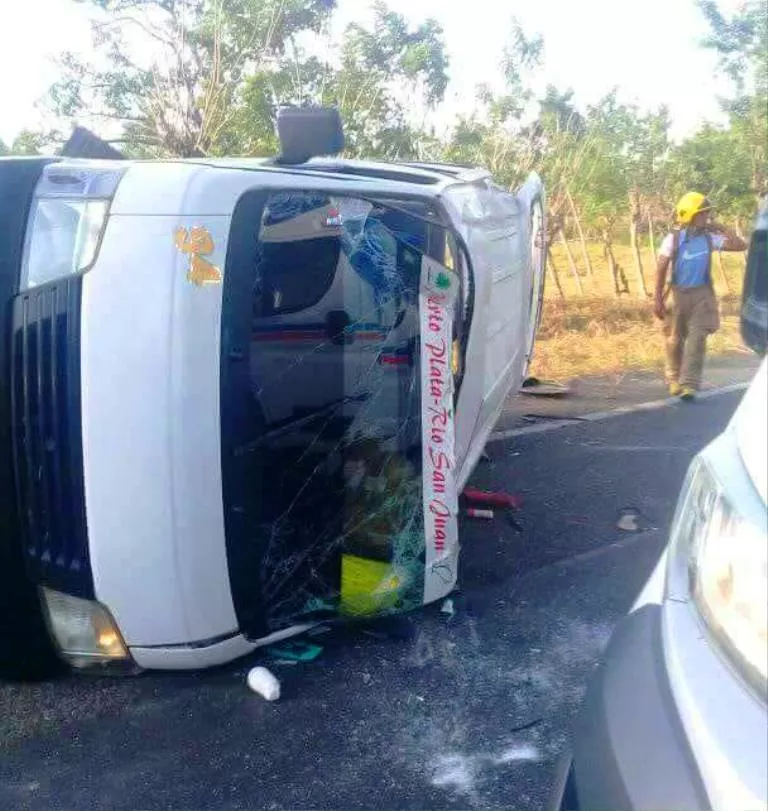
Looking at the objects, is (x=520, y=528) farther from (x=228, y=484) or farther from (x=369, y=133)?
(x=369, y=133)

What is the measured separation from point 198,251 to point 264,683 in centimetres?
142

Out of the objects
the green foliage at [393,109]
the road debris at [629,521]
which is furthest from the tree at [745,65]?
the road debris at [629,521]

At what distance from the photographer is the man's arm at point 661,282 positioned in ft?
25.6

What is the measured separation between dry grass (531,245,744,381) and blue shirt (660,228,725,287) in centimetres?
144

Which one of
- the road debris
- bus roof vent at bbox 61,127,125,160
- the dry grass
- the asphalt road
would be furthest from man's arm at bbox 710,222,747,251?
bus roof vent at bbox 61,127,125,160

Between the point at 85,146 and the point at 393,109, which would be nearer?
the point at 85,146

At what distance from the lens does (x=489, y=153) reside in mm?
13352

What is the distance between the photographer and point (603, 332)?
438 inches

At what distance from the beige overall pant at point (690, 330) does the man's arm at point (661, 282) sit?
111 mm

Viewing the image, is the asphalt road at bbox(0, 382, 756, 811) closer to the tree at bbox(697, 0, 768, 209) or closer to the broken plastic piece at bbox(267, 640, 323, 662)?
the broken plastic piece at bbox(267, 640, 323, 662)

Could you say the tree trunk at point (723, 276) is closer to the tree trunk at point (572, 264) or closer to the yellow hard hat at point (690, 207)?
the tree trunk at point (572, 264)

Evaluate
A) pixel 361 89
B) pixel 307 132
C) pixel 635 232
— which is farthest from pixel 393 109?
pixel 307 132

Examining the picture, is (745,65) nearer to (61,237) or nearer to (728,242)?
(728,242)

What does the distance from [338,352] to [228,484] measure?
0.87 m
